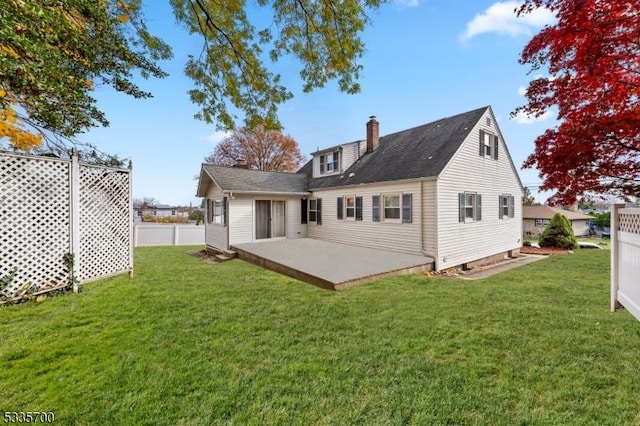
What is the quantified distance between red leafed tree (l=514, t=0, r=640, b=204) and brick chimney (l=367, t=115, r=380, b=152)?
26.0 ft

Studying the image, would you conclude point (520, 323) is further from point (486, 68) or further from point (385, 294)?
point (486, 68)

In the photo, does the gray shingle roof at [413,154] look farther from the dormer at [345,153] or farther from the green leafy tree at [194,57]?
the green leafy tree at [194,57]

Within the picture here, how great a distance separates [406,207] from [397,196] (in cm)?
65

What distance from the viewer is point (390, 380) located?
9.85ft

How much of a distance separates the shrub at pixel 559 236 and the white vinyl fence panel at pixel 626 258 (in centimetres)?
1591

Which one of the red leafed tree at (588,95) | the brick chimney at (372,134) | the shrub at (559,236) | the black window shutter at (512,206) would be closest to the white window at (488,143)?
the black window shutter at (512,206)

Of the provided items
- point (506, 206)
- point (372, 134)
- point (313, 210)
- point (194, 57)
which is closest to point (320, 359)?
point (194, 57)

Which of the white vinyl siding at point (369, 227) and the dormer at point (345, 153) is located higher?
the dormer at point (345, 153)

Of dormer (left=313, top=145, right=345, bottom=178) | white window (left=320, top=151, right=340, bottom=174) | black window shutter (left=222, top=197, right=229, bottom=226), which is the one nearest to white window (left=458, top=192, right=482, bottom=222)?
dormer (left=313, top=145, right=345, bottom=178)

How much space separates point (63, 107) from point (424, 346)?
307 inches

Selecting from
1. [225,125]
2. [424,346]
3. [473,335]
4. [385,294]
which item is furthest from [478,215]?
[225,125]

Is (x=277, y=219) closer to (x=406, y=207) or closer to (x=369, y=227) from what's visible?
(x=369, y=227)

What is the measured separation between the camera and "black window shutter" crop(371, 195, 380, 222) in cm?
1158

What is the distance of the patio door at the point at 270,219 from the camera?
541 inches
